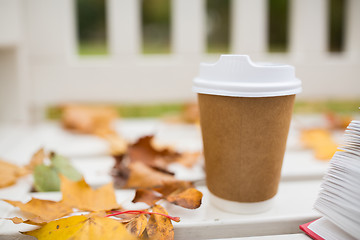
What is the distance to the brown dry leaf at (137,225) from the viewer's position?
0.47 m

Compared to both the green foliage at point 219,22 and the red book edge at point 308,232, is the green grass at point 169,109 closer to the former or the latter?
the red book edge at point 308,232

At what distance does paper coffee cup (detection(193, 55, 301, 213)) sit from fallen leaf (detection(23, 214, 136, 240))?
19 centimetres

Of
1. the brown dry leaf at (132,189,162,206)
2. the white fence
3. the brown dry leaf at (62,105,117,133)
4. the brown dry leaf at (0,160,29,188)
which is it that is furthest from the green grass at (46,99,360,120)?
the brown dry leaf at (132,189,162,206)

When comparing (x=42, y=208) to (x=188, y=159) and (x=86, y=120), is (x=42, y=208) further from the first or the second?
(x=86, y=120)

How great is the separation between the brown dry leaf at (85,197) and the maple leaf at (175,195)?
0.15ft

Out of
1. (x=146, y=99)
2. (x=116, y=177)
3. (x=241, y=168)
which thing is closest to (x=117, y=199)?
(x=116, y=177)

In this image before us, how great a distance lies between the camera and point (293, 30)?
1.36 m

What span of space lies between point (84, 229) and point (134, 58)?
90 centimetres

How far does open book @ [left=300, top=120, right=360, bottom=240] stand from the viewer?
44cm

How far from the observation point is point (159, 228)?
50 centimetres

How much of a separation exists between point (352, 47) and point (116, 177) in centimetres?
111

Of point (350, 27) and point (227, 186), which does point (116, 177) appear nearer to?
point (227, 186)

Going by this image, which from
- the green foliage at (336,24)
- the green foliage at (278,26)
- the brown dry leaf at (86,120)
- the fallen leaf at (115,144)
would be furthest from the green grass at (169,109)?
the green foliage at (278,26)

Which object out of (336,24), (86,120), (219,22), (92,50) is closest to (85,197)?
(86,120)
